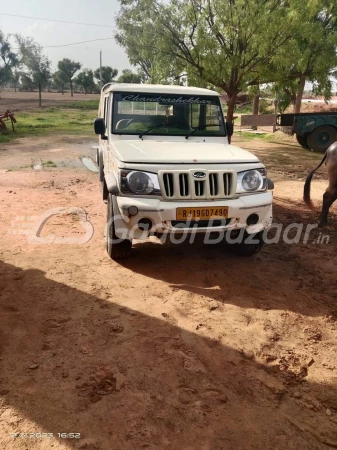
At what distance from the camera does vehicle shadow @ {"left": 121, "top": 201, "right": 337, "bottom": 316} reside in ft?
12.0

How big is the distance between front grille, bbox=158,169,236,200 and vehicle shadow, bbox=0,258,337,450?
4.07 feet

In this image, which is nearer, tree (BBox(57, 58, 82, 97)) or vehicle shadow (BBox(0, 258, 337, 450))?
vehicle shadow (BBox(0, 258, 337, 450))

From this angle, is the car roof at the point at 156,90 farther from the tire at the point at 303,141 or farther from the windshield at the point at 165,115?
the tire at the point at 303,141

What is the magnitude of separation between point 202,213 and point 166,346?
140cm

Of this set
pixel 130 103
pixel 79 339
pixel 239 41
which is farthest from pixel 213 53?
pixel 79 339

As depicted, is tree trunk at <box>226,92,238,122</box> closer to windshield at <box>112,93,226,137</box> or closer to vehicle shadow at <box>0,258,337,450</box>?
windshield at <box>112,93,226,137</box>

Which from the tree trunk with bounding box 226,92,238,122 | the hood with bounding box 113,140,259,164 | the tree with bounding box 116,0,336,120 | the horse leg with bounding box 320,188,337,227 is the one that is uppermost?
the tree with bounding box 116,0,336,120

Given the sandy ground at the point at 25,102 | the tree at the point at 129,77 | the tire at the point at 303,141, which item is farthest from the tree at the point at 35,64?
the tire at the point at 303,141

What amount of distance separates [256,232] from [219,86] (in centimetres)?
746

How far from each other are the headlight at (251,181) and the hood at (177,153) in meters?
0.14

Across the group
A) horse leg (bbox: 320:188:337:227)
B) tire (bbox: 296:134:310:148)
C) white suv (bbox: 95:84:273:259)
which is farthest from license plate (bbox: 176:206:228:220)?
tire (bbox: 296:134:310:148)

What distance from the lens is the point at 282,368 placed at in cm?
269

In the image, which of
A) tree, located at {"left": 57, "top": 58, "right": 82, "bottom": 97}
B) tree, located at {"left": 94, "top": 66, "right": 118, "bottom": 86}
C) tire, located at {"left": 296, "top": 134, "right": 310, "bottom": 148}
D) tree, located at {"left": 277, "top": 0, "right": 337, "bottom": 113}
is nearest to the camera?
tree, located at {"left": 277, "top": 0, "right": 337, "bottom": 113}

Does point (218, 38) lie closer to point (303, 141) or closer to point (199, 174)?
point (303, 141)
